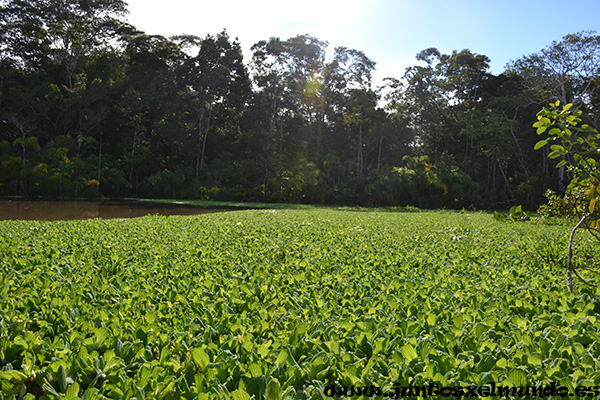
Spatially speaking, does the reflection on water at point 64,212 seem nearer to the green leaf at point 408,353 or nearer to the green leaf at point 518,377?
the green leaf at point 408,353

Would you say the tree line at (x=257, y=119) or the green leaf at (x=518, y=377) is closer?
the green leaf at (x=518, y=377)

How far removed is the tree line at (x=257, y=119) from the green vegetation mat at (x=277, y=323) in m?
18.6

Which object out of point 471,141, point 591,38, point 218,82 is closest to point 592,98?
point 591,38

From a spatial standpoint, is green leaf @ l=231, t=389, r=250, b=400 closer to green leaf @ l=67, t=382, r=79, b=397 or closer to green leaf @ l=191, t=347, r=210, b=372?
green leaf @ l=191, t=347, r=210, b=372

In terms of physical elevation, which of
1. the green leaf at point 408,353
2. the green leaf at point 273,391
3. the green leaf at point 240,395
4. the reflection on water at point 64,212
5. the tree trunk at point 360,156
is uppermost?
the tree trunk at point 360,156

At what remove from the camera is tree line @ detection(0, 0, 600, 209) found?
2139cm

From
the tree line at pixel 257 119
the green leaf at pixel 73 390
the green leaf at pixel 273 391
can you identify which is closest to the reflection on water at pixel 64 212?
the tree line at pixel 257 119

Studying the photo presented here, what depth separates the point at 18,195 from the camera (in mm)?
18672

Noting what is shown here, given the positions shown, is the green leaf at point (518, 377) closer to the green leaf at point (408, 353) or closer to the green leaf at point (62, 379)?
the green leaf at point (408, 353)

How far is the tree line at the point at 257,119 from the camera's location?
70.2 feet

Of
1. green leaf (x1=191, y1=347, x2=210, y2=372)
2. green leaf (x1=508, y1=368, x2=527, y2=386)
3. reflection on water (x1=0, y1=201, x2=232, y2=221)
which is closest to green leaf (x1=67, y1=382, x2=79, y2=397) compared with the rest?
green leaf (x1=191, y1=347, x2=210, y2=372)

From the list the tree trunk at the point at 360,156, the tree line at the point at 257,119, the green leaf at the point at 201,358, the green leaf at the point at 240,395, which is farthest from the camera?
the tree trunk at the point at 360,156

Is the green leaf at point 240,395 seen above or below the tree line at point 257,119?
below

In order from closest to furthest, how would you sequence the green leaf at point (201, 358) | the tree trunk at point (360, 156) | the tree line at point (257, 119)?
the green leaf at point (201, 358), the tree line at point (257, 119), the tree trunk at point (360, 156)
